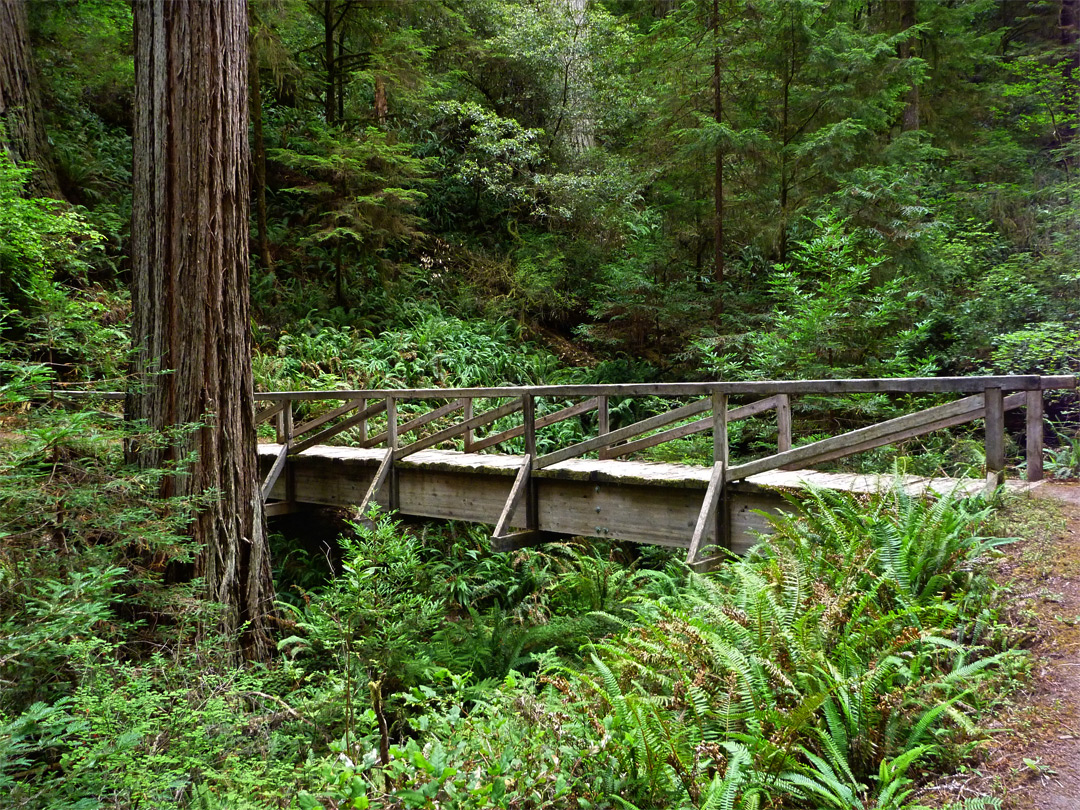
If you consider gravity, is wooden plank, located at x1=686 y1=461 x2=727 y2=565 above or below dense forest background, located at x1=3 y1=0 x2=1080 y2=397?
below

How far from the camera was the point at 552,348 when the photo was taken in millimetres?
16156

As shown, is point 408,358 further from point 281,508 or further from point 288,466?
point 281,508

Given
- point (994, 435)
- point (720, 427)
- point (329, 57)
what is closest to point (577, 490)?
point (720, 427)

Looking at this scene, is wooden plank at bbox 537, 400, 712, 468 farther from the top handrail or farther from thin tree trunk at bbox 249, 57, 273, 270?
thin tree trunk at bbox 249, 57, 273, 270

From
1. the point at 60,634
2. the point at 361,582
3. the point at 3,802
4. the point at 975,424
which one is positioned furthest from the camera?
the point at 975,424

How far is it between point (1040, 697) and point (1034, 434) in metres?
Answer: 2.67

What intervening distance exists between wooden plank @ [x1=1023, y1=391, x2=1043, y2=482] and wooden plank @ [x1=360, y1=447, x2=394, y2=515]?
5.95m

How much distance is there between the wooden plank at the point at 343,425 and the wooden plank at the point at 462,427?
Result: 0.79 metres

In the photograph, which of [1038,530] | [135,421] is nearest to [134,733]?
[135,421]

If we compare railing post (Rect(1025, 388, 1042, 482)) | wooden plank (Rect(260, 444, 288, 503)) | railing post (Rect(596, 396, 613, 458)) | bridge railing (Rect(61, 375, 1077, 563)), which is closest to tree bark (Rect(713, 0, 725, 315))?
railing post (Rect(596, 396, 613, 458))

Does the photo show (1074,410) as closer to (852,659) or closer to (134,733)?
(852,659)

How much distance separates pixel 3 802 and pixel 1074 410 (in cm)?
994

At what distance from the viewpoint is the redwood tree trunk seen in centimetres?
472

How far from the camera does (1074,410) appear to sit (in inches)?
314
